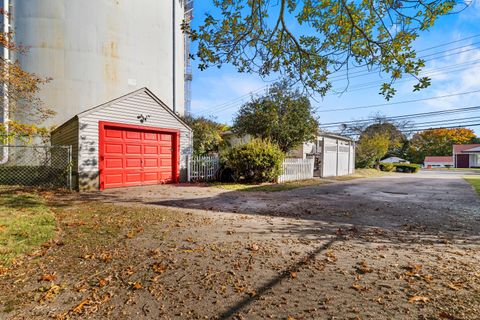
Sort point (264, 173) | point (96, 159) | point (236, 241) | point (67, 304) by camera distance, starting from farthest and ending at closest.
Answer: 1. point (264, 173)
2. point (96, 159)
3. point (236, 241)
4. point (67, 304)

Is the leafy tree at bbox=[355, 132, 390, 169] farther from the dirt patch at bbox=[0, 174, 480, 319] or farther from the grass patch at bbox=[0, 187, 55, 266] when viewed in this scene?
the grass patch at bbox=[0, 187, 55, 266]

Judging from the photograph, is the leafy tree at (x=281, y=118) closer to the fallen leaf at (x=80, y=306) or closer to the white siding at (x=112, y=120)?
the white siding at (x=112, y=120)

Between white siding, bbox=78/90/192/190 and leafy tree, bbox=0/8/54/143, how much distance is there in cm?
241

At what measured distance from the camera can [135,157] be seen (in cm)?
1035

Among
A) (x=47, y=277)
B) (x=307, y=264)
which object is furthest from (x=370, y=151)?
(x=47, y=277)

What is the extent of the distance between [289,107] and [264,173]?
447 cm

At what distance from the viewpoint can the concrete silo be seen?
1308cm

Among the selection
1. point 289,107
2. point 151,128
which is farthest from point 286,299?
point 289,107

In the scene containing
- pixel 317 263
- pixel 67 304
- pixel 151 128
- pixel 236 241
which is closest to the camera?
pixel 67 304

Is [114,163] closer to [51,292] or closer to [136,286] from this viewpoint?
[51,292]

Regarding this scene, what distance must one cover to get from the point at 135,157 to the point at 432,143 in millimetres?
63426

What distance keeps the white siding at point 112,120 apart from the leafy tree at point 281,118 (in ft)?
14.3

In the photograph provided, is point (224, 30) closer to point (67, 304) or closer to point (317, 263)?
A: point (317, 263)

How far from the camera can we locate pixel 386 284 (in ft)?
8.67
